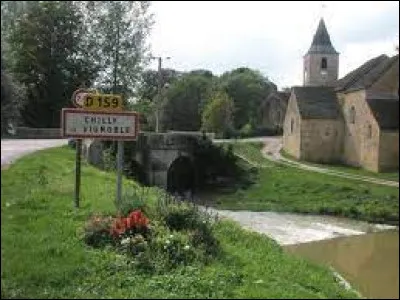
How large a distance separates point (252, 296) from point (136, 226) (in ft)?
8.57

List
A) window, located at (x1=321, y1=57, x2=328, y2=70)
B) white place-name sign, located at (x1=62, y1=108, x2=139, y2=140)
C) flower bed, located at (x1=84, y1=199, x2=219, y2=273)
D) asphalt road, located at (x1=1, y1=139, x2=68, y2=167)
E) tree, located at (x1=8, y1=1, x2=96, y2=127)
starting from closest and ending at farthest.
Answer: flower bed, located at (x1=84, y1=199, x2=219, y2=273) < white place-name sign, located at (x1=62, y1=108, x2=139, y2=140) < tree, located at (x1=8, y1=1, x2=96, y2=127) < asphalt road, located at (x1=1, y1=139, x2=68, y2=167) < window, located at (x1=321, y1=57, x2=328, y2=70)

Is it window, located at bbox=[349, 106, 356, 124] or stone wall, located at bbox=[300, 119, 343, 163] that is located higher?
window, located at bbox=[349, 106, 356, 124]

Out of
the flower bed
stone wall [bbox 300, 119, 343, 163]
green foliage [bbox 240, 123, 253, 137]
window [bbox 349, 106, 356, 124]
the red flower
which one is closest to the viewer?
the flower bed

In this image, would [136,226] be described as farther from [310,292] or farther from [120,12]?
[120,12]

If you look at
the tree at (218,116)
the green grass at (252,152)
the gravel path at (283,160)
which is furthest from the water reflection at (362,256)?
the tree at (218,116)

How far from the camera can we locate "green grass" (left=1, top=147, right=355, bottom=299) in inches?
322

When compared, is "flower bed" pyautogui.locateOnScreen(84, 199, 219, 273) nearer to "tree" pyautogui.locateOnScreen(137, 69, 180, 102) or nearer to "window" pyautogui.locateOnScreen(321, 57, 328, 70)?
"tree" pyautogui.locateOnScreen(137, 69, 180, 102)

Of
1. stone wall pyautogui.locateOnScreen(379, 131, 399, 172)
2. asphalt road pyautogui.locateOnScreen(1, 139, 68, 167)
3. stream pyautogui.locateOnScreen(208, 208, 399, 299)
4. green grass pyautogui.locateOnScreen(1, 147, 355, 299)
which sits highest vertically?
stone wall pyautogui.locateOnScreen(379, 131, 399, 172)

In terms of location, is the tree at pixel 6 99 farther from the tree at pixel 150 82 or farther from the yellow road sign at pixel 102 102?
the tree at pixel 150 82

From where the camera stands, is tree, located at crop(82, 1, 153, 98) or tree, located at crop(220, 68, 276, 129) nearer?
tree, located at crop(82, 1, 153, 98)

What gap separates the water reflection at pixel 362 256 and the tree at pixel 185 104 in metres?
43.5

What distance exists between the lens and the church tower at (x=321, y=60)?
232 feet

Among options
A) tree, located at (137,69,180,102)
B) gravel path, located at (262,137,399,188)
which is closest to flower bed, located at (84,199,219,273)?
tree, located at (137,69,180,102)

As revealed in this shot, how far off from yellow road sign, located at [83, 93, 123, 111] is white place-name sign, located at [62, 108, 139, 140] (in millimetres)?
108
